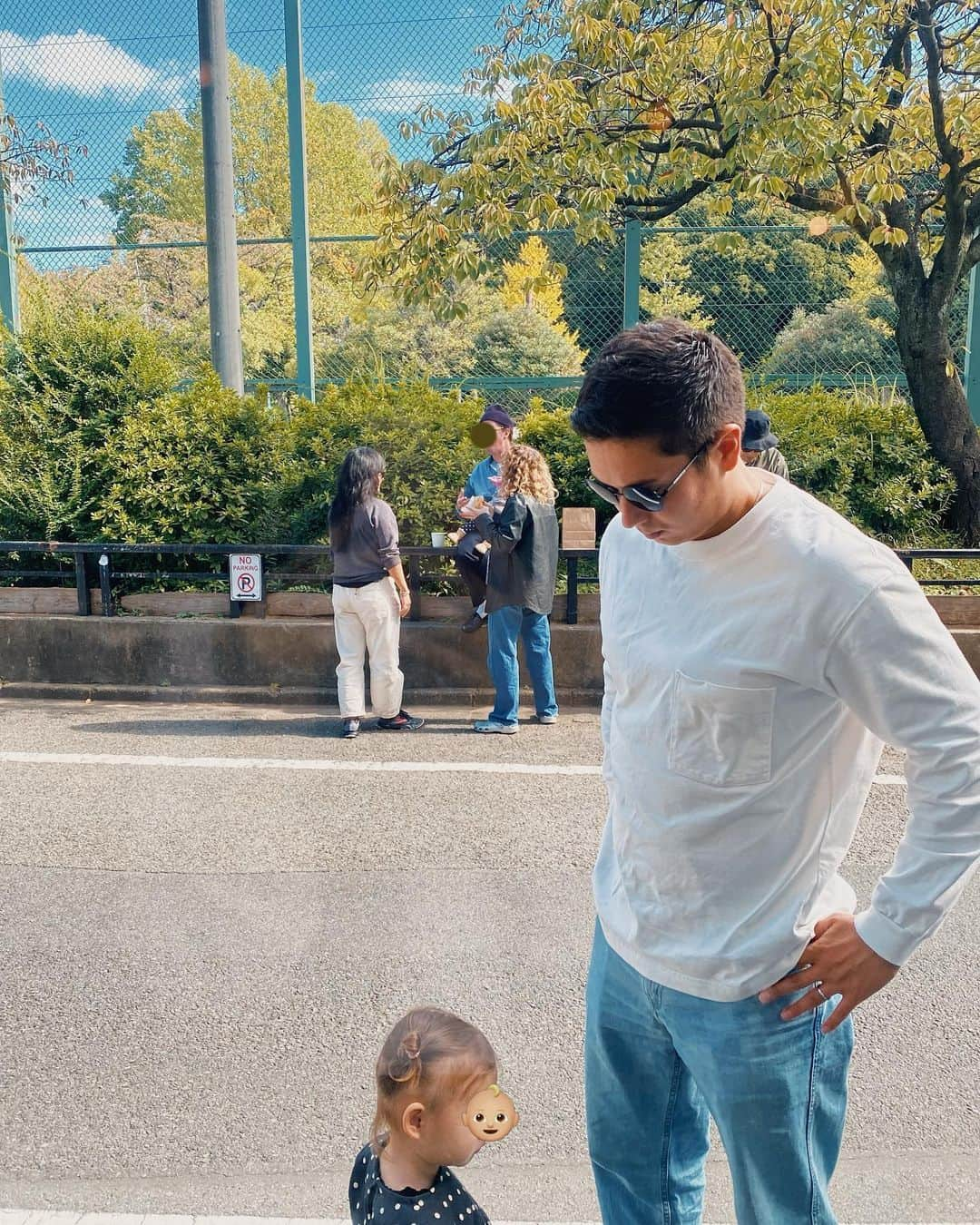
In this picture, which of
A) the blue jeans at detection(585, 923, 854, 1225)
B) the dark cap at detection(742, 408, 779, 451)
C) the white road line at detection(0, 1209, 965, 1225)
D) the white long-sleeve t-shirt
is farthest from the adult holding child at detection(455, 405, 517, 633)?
the white long-sleeve t-shirt

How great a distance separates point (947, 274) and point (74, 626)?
7768 millimetres

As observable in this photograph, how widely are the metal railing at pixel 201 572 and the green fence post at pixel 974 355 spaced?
4825 mm

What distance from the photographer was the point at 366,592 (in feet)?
25.8

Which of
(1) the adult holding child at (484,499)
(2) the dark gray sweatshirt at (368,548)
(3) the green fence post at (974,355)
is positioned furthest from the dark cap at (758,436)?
(3) the green fence post at (974,355)

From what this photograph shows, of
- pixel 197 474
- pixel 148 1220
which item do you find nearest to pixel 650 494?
pixel 148 1220

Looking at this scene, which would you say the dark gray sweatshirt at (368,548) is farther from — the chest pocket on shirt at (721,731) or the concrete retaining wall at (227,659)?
the chest pocket on shirt at (721,731)

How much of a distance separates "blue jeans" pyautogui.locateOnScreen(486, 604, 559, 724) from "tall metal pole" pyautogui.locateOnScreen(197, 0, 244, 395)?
A: 424 centimetres

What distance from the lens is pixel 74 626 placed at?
9086mm

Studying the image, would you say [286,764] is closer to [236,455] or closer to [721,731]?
[236,455]

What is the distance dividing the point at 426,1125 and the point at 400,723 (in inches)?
231

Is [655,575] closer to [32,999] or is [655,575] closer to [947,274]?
[32,999]

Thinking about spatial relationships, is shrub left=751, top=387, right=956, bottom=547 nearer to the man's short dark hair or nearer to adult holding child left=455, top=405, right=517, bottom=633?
adult holding child left=455, top=405, right=517, bottom=633

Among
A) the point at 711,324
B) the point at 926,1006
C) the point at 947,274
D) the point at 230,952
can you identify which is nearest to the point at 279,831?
the point at 230,952

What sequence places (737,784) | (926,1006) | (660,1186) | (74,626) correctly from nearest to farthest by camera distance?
(737,784) < (660,1186) < (926,1006) < (74,626)
